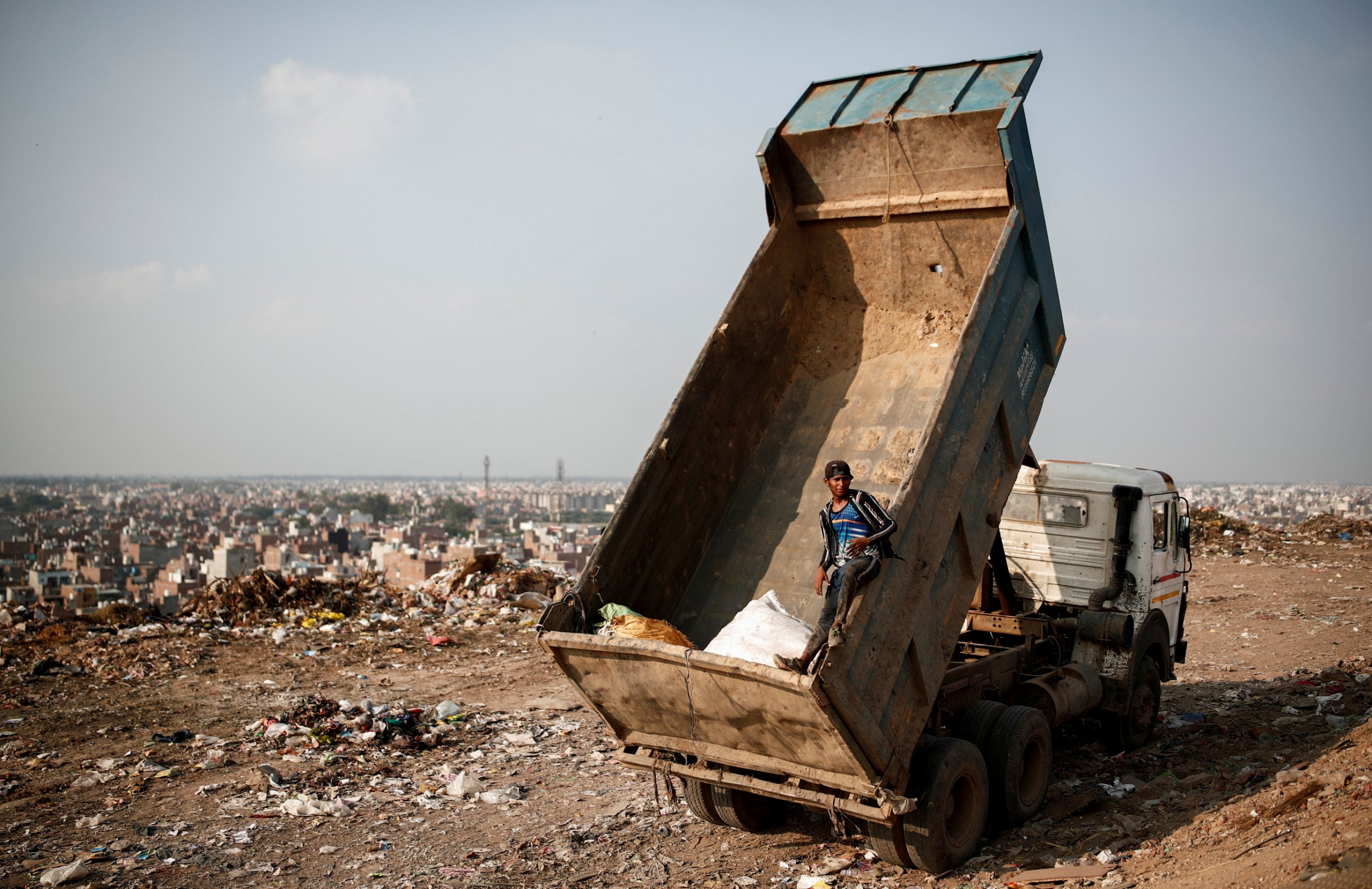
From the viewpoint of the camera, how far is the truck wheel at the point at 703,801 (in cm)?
486

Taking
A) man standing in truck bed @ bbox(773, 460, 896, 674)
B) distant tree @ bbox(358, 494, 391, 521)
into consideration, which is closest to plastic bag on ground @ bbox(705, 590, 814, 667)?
man standing in truck bed @ bbox(773, 460, 896, 674)

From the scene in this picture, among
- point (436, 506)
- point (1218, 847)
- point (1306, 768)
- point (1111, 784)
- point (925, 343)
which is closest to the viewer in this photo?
point (1218, 847)

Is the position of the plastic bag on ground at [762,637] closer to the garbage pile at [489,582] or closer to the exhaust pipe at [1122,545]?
the exhaust pipe at [1122,545]

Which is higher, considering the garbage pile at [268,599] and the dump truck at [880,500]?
the dump truck at [880,500]

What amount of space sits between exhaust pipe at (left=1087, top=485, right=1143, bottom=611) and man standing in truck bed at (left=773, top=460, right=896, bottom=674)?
3.22 metres

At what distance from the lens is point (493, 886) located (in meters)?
4.32

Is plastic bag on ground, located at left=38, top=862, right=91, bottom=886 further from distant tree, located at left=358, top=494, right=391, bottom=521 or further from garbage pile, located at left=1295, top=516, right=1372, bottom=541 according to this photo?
distant tree, located at left=358, top=494, right=391, bottom=521

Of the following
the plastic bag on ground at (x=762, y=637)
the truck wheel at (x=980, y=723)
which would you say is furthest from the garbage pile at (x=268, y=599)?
the truck wheel at (x=980, y=723)

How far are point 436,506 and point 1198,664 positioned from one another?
79.0 metres

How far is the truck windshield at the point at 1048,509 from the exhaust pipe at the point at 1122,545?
0.23 meters

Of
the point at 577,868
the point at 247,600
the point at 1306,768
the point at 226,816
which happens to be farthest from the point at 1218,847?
the point at 247,600

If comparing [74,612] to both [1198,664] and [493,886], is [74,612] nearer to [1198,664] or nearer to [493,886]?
[493,886]

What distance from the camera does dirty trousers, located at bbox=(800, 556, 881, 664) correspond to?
363cm

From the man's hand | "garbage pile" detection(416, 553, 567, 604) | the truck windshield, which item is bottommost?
"garbage pile" detection(416, 553, 567, 604)
